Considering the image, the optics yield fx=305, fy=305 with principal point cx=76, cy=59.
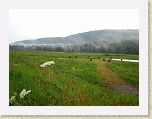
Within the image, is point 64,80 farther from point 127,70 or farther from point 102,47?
point 127,70

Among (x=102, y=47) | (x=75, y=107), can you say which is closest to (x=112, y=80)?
(x=102, y=47)

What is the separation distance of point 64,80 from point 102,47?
1.61 ft

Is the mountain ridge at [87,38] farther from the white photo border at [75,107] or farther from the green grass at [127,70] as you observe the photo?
the green grass at [127,70]

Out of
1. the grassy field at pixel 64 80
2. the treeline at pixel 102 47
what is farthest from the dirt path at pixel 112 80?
the treeline at pixel 102 47

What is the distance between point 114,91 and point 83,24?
71 cm

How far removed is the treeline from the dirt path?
131mm

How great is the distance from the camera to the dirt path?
114 inches

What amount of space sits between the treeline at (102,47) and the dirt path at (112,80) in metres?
0.13

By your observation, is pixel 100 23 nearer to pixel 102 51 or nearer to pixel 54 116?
pixel 102 51

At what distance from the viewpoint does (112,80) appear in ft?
9.62

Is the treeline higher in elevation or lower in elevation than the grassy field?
higher

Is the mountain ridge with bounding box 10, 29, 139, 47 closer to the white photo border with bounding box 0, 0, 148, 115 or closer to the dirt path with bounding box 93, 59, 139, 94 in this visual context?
the white photo border with bounding box 0, 0, 148, 115

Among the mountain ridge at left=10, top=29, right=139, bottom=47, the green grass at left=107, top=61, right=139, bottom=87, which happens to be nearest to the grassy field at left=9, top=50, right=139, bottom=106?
the green grass at left=107, top=61, right=139, bottom=87

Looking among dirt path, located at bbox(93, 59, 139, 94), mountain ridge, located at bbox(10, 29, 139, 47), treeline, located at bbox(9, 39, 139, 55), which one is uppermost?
mountain ridge, located at bbox(10, 29, 139, 47)
